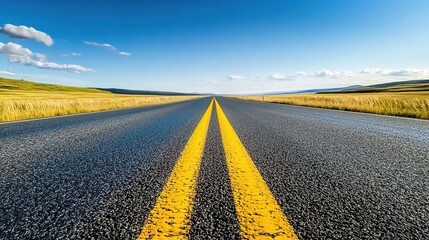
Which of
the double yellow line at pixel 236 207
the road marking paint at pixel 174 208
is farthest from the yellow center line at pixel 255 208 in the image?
the road marking paint at pixel 174 208

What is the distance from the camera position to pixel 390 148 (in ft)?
9.53

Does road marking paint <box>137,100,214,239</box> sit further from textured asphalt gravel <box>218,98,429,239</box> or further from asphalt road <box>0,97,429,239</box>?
textured asphalt gravel <box>218,98,429,239</box>

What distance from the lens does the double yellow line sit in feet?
3.25

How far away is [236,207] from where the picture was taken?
1.23 m

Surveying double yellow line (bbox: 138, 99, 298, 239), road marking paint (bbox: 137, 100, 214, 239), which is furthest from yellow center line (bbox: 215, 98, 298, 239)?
road marking paint (bbox: 137, 100, 214, 239)

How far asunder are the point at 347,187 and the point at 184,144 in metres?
2.10

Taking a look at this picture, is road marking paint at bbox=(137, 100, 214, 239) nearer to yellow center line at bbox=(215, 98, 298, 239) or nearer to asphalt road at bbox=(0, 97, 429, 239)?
asphalt road at bbox=(0, 97, 429, 239)

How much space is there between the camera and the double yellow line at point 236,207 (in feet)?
3.25

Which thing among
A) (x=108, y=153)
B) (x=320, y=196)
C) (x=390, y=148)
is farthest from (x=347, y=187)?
(x=108, y=153)

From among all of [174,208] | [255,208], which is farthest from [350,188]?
[174,208]

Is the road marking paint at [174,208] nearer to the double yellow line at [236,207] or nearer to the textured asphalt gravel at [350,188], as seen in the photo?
the double yellow line at [236,207]

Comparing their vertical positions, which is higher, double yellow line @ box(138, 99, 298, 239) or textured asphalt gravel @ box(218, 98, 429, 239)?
double yellow line @ box(138, 99, 298, 239)

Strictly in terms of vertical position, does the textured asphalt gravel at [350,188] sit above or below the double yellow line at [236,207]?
below

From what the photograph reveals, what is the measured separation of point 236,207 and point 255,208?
0.10 metres
